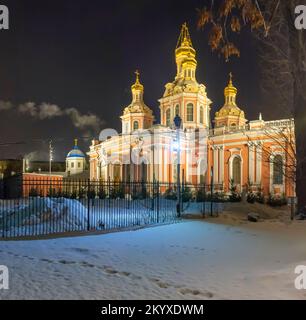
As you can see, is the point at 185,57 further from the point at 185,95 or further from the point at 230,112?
the point at 230,112

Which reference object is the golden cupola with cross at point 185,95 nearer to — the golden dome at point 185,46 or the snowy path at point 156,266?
the golden dome at point 185,46

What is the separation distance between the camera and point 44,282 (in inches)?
212

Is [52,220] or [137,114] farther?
[137,114]

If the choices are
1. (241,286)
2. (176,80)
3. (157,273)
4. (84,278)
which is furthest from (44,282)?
(176,80)

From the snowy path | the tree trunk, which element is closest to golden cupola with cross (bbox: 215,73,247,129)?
the tree trunk

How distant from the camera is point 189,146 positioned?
130ft

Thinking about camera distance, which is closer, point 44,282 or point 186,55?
point 44,282

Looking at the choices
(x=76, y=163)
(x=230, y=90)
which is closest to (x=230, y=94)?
(x=230, y=90)

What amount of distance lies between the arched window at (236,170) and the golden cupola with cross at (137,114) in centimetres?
1654

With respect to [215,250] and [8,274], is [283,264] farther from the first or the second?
[8,274]

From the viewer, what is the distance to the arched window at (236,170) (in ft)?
122

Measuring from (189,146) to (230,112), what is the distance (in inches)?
589

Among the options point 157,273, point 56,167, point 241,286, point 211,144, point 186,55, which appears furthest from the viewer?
point 56,167

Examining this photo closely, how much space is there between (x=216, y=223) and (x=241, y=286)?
851 cm
